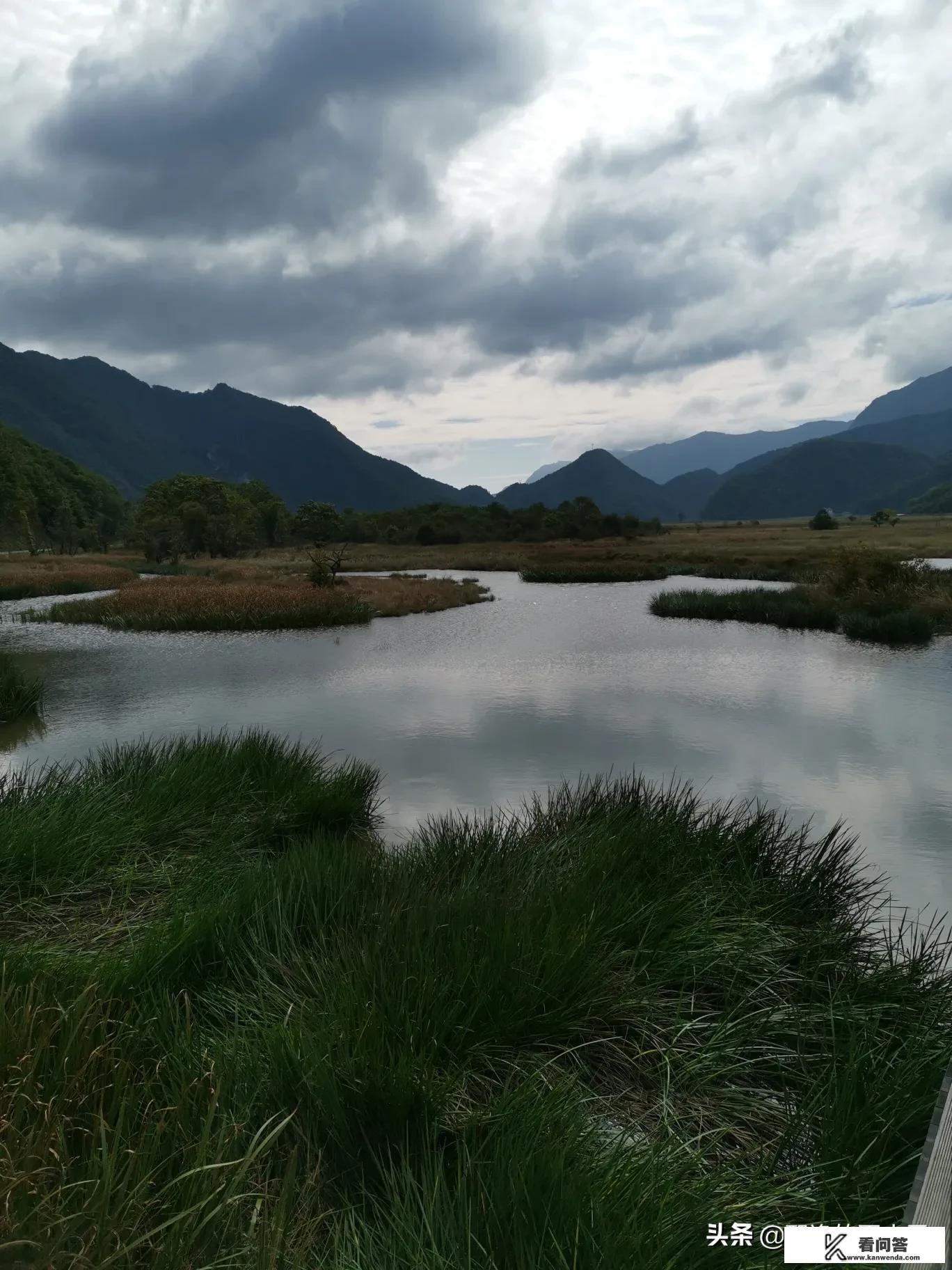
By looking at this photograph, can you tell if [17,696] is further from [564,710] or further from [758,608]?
[758,608]

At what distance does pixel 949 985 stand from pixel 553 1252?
3437 mm

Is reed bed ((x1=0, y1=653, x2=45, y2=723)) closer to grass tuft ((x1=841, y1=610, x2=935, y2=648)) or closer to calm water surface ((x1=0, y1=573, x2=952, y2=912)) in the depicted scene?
calm water surface ((x1=0, y1=573, x2=952, y2=912))

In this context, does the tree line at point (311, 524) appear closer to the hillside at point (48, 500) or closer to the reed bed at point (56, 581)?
the hillside at point (48, 500)

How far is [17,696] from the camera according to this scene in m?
14.1

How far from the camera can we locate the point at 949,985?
449 centimetres

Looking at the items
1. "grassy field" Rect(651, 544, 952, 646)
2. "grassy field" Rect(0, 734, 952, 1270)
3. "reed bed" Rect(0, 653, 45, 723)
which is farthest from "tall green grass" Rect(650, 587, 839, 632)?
"reed bed" Rect(0, 653, 45, 723)

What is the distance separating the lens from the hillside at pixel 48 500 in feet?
276

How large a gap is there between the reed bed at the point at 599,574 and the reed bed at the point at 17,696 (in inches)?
1544

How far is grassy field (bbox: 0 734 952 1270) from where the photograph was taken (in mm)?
2367

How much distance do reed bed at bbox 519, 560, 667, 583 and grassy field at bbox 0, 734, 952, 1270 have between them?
45.0m

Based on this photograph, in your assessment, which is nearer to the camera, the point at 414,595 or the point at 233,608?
the point at 233,608

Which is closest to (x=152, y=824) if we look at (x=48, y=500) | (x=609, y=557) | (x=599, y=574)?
(x=599, y=574)

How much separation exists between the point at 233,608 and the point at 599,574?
29517 mm

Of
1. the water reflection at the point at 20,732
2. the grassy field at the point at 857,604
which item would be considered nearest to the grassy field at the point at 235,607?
the grassy field at the point at 857,604
